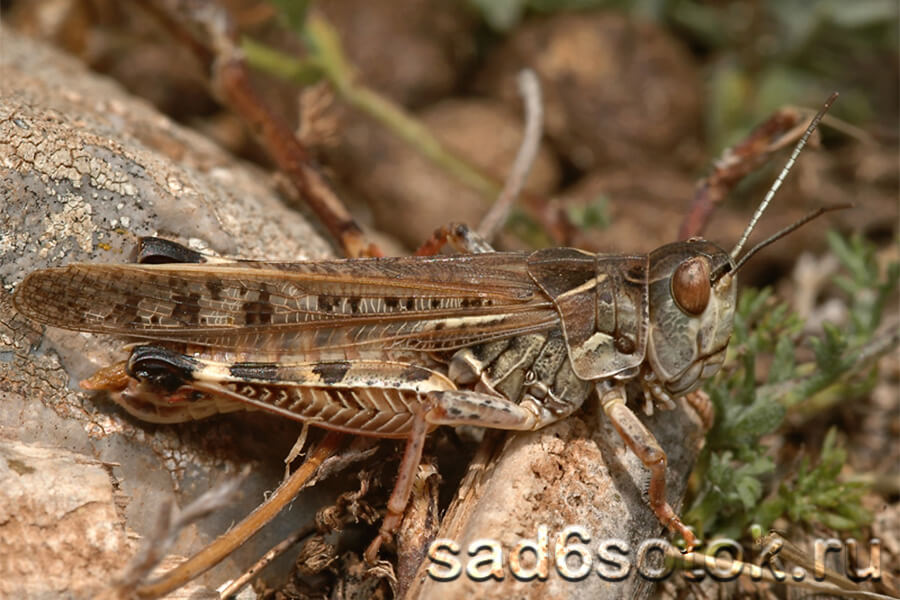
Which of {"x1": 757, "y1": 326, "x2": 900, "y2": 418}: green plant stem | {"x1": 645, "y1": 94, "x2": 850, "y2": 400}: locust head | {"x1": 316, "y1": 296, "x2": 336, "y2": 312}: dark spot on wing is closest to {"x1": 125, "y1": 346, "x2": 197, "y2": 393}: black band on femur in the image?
{"x1": 316, "y1": 296, "x2": 336, "y2": 312}: dark spot on wing

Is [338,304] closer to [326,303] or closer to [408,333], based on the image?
[326,303]

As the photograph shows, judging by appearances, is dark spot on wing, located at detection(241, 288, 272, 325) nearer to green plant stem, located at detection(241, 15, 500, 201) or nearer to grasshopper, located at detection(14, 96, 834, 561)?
grasshopper, located at detection(14, 96, 834, 561)

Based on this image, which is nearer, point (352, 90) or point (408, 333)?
point (408, 333)

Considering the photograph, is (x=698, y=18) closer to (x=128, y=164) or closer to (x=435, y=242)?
(x=435, y=242)

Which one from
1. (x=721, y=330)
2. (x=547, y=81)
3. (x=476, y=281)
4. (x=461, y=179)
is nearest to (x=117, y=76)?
(x=461, y=179)

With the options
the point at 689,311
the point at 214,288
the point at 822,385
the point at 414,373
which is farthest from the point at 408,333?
the point at 822,385

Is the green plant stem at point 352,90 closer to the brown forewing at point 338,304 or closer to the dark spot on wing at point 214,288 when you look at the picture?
the brown forewing at point 338,304
